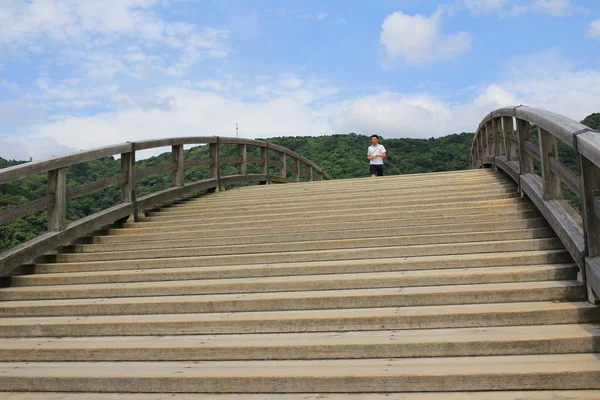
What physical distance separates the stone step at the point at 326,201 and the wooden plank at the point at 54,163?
122 centimetres

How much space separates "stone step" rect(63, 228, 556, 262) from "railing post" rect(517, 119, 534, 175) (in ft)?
4.57

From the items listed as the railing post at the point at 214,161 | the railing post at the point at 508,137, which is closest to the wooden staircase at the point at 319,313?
the railing post at the point at 508,137

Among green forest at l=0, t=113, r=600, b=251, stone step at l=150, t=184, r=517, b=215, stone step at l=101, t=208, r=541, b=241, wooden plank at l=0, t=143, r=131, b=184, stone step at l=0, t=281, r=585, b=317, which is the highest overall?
green forest at l=0, t=113, r=600, b=251

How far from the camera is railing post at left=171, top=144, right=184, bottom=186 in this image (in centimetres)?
936

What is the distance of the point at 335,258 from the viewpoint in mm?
5305

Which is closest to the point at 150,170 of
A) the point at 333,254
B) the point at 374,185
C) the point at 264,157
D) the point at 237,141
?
the point at 374,185

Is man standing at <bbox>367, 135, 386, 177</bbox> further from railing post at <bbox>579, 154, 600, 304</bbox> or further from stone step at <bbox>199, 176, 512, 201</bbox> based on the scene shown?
railing post at <bbox>579, 154, 600, 304</bbox>

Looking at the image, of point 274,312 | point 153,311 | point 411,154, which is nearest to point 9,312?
point 153,311

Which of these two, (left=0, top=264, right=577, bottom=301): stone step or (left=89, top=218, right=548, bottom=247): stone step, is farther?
(left=89, top=218, right=548, bottom=247): stone step

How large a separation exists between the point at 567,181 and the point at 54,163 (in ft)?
16.7

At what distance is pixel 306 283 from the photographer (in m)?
4.67

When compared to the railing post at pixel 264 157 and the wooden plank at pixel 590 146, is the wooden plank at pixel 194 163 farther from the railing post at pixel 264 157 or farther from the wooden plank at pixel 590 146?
the wooden plank at pixel 590 146

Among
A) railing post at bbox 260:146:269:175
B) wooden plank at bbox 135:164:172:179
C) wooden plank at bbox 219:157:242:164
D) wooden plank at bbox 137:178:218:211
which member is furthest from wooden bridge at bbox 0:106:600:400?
railing post at bbox 260:146:269:175

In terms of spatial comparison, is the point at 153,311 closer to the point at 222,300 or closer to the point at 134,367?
the point at 222,300
